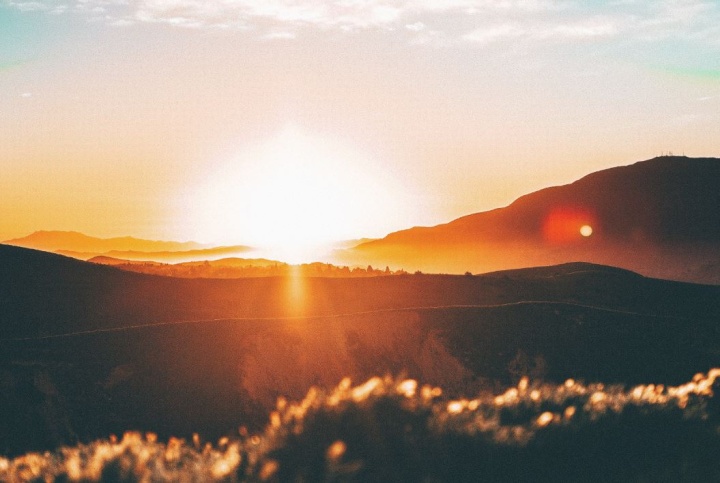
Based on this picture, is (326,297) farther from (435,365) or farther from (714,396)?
(714,396)

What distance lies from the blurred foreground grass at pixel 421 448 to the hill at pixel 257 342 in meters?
20.2

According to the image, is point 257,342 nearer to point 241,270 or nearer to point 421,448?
point 421,448

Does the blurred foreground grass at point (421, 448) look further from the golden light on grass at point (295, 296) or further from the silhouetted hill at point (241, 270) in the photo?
the silhouetted hill at point (241, 270)

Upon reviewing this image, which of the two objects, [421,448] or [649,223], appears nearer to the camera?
[421,448]

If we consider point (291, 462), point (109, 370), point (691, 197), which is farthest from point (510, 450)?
point (691, 197)

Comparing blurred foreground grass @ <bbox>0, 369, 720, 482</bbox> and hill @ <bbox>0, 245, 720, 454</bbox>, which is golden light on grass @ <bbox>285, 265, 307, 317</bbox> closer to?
hill @ <bbox>0, 245, 720, 454</bbox>

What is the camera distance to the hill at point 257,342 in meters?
32.2

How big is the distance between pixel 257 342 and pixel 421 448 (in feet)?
95.0

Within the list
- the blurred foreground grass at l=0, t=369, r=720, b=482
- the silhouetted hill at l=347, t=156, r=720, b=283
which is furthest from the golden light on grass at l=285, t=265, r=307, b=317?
the silhouetted hill at l=347, t=156, r=720, b=283

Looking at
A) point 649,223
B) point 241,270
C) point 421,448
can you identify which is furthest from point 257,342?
point 649,223

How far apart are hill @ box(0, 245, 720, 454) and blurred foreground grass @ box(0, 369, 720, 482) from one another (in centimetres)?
2019

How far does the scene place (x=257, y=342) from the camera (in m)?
38.7

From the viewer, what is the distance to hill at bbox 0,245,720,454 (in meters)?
32.2

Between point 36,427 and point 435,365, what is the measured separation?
66.6 ft
